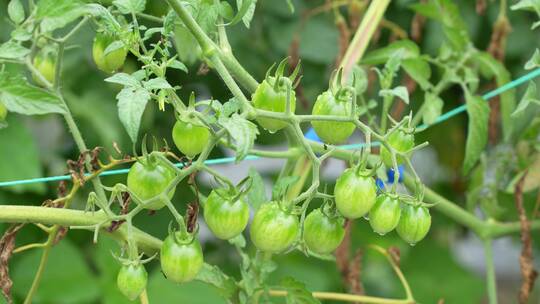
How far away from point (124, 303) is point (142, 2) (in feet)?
2.12

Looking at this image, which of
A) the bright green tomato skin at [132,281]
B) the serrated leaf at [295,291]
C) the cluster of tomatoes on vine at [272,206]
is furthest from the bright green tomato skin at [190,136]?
the serrated leaf at [295,291]

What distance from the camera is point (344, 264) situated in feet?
3.69

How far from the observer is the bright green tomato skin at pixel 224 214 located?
69 centimetres

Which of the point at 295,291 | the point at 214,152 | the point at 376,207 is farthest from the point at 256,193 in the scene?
the point at 214,152

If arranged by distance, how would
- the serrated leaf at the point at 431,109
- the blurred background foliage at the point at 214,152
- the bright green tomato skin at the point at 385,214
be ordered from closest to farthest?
the bright green tomato skin at the point at 385,214, the serrated leaf at the point at 431,109, the blurred background foliage at the point at 214,152

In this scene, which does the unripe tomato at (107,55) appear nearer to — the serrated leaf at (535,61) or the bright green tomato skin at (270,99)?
the bright green tomato skin at (270,99)

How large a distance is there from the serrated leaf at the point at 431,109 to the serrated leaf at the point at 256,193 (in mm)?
253

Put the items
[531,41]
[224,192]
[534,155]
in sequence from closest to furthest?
[224,192]
[534,155]
[531,41]

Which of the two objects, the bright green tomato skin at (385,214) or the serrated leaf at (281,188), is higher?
the bright green tomato skin at (385,214)

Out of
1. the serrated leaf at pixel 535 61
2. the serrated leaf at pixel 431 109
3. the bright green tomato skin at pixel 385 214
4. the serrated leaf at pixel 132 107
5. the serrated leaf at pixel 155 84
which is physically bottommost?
the serrated leaf at pixel 132 107

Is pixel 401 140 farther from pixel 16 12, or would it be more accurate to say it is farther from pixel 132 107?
pixel 16 12

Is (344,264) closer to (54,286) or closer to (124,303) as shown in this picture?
(124,303)

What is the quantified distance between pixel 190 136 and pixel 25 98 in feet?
0.42

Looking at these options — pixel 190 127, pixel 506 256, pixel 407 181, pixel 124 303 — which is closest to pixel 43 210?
pixel 190 127
